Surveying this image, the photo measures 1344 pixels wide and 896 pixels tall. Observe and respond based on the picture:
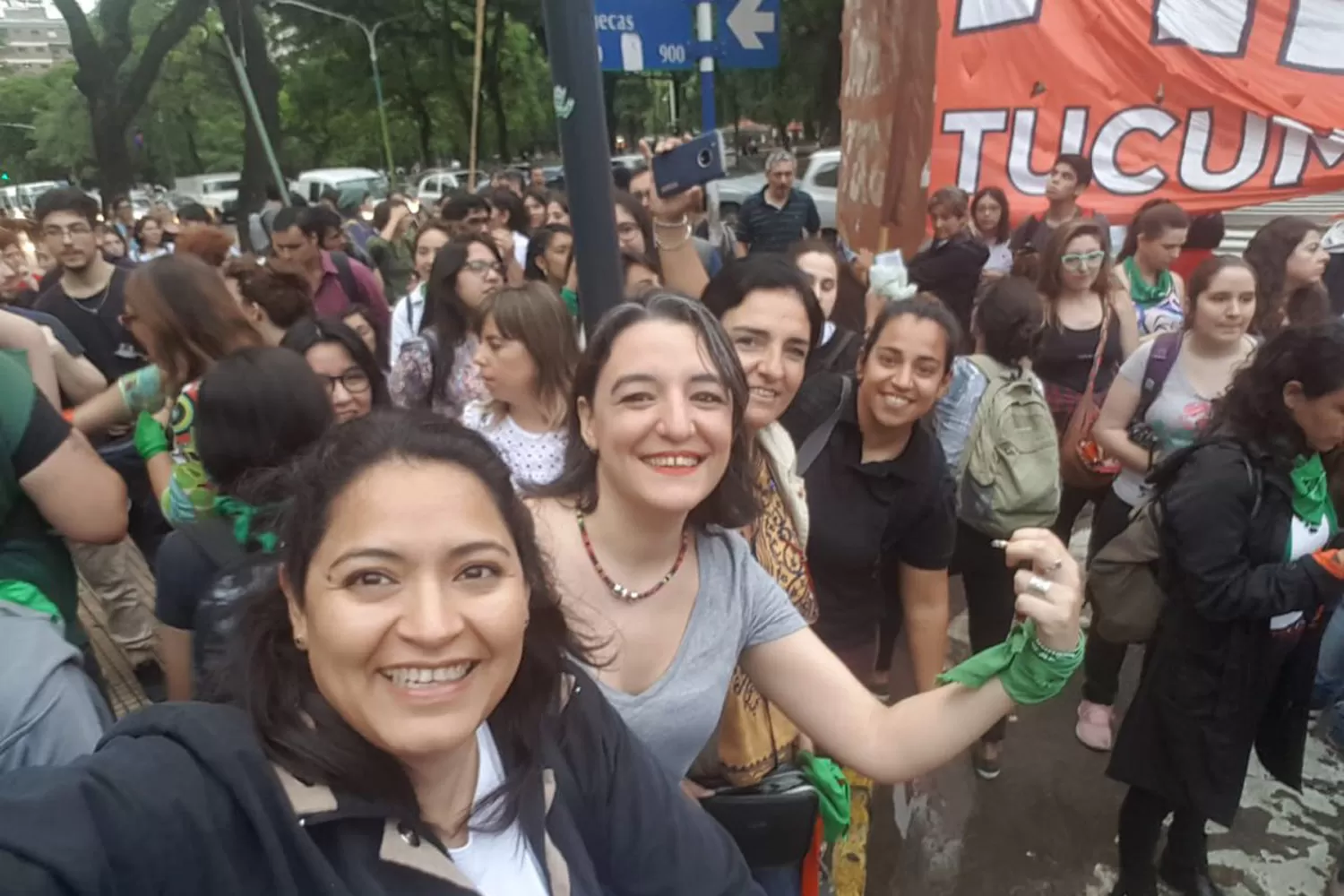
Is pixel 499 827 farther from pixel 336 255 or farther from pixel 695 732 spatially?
pixel 336 255

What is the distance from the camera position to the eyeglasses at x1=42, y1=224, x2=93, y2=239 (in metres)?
4.21

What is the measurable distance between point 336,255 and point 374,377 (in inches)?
107

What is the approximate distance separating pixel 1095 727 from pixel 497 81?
112 feet

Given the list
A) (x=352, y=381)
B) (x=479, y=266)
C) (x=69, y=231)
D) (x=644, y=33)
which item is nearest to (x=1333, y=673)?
(x=352, y=381)

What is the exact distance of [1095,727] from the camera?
11.0 ft

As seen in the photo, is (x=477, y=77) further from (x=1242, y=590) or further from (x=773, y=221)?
(x=1242, y=590)

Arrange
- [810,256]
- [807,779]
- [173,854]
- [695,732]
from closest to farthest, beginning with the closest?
[173,854]
[695,732]
[807,779]
[810,256]

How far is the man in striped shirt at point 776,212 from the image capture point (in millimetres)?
6895

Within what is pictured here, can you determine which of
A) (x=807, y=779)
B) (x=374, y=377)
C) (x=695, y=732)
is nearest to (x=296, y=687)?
(x=695, y=732)

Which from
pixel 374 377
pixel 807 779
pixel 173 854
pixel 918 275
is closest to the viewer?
pixel 173 854

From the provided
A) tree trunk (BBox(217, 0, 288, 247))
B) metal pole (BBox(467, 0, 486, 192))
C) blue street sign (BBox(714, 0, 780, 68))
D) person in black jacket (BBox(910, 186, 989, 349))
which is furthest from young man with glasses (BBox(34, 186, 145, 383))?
tree trunk (BBox(217, 0, 288, 247))

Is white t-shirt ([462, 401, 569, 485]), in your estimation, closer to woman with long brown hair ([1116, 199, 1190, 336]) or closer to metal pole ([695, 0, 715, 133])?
woman with long brown hair ([1116, 199, 1190, 336])

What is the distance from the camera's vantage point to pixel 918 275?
4.93 metres

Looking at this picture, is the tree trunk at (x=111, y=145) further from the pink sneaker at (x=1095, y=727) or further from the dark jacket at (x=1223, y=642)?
the dark jacket at (x=1223, y=642)
